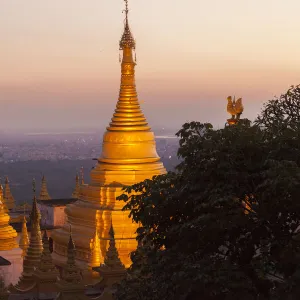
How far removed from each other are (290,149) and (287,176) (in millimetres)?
Answer: 1367

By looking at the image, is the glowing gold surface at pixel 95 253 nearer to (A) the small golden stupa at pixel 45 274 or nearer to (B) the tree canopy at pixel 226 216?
(A) the small golden stupa at pixel 45 274

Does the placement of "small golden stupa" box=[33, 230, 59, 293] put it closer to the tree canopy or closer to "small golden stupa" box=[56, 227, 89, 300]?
"small golden stupa" box=[56, 227, 89, 300]

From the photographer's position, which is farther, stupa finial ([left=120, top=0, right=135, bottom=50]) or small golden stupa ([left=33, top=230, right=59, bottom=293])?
stupa finial ([left=120, top=0, right=135, bottom=50])

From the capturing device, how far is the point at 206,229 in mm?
19516

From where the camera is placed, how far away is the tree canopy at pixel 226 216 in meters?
18.9

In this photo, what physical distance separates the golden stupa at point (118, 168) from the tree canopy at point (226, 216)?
14.8m

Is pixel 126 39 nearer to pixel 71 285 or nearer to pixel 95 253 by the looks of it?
pixel 95 253

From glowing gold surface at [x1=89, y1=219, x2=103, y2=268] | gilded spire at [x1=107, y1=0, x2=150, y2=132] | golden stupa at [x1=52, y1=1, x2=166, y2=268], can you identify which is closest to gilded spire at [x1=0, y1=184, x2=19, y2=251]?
golden stupa at [x1=52, y1=1, x2=166, y2=268]

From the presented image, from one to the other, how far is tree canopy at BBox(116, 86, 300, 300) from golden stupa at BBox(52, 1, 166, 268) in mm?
14816

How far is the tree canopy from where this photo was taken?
18.9 meters

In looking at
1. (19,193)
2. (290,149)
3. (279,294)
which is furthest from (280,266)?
(19,193)

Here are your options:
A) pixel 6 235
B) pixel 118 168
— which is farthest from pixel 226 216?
pixel 6 235

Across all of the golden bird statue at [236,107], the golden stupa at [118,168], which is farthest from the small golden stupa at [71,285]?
the golden stupa at [118,168]

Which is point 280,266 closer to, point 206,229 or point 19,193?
point 206,229
